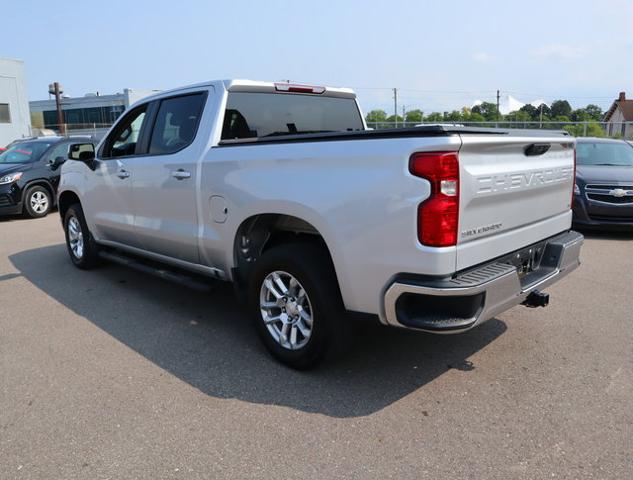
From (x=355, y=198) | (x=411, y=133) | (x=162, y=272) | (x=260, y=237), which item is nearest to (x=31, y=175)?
(x=162, y=272)

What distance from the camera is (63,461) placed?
111 inches

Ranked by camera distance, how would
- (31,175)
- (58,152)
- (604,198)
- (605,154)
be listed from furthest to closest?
(58,152)
(31,175)
(605,154)
(604,198)

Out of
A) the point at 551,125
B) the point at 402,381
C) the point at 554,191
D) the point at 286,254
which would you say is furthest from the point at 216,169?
the point at 551,125

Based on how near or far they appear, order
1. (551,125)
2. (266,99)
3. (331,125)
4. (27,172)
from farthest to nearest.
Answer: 1. (551,125)
2. (27,172)
3. (331,125)
4. (266,99)

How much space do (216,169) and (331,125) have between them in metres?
1.68

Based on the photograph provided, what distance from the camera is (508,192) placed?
324 centimetres

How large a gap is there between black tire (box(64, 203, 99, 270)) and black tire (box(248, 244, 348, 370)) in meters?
3.47

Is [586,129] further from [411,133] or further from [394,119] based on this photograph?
[411,133]

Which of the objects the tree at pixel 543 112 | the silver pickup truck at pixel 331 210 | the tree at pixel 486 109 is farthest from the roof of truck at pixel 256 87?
the tree at pixel 486 109

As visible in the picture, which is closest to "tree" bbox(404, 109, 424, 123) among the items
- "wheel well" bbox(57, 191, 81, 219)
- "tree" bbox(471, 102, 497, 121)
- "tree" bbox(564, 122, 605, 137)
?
"tree" bbox(471, 102, 497, 121)

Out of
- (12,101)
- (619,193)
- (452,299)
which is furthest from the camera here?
(12,101)

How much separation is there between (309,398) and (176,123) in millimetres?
2763

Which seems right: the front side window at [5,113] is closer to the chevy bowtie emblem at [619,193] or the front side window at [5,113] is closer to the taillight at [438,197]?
the chevy bowtie emblem at [619,193]

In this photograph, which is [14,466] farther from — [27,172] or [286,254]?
[27,172]
